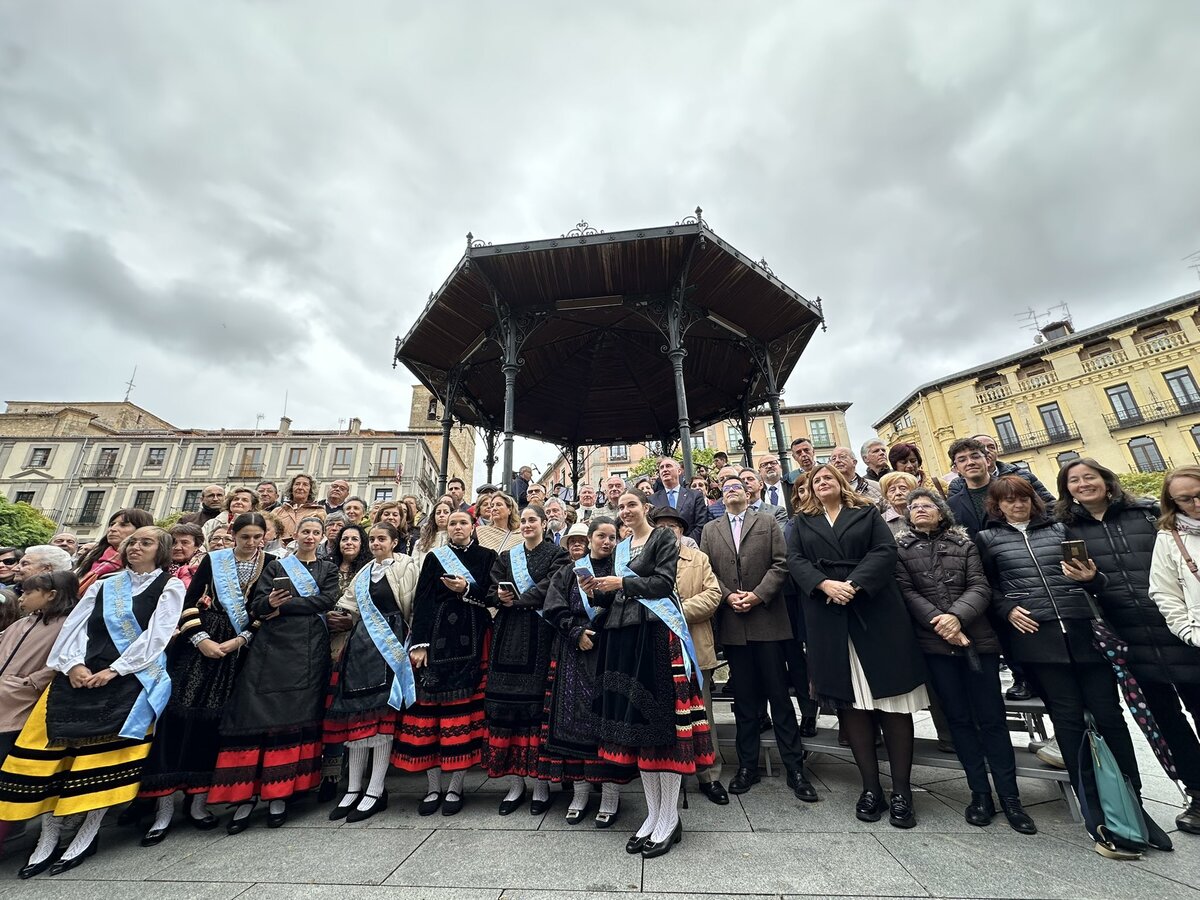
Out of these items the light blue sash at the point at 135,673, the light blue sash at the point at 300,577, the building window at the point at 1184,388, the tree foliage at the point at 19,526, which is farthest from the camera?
the building window at the point at 1184,388

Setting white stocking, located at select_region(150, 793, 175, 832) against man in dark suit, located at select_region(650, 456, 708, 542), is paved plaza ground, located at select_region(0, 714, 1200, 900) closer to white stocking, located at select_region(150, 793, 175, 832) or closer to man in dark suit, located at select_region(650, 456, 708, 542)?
white stocking, located at select_region(150, 793, 175, 832)

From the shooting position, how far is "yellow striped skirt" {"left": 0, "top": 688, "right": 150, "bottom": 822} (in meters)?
3.04

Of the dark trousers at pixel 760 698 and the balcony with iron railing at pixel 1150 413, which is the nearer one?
the dark trousers at pixel 760 698

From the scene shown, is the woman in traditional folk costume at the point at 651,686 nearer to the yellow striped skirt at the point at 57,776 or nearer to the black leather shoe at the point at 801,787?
the black leather shoe at the point at 801,787

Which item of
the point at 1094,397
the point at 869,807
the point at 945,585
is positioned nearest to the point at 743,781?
the point at 869,807

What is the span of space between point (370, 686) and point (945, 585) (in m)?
4.41

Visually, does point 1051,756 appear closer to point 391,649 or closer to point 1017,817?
point 1017,817

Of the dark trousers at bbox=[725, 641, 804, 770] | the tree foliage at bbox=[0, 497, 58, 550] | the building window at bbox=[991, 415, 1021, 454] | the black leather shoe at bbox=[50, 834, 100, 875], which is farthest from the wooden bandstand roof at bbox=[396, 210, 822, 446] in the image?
the tree foliage at bbox=[0, 497, 58, 550]

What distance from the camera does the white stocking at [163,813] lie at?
339 centimetres

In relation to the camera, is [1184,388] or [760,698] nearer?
[760,698]

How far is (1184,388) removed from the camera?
26.9 meters

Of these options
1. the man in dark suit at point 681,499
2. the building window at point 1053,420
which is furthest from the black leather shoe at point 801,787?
the building window at point 1053,420

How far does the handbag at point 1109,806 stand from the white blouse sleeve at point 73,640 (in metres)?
6.45

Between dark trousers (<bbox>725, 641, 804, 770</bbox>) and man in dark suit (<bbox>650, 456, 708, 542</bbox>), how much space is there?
7.38 feet
